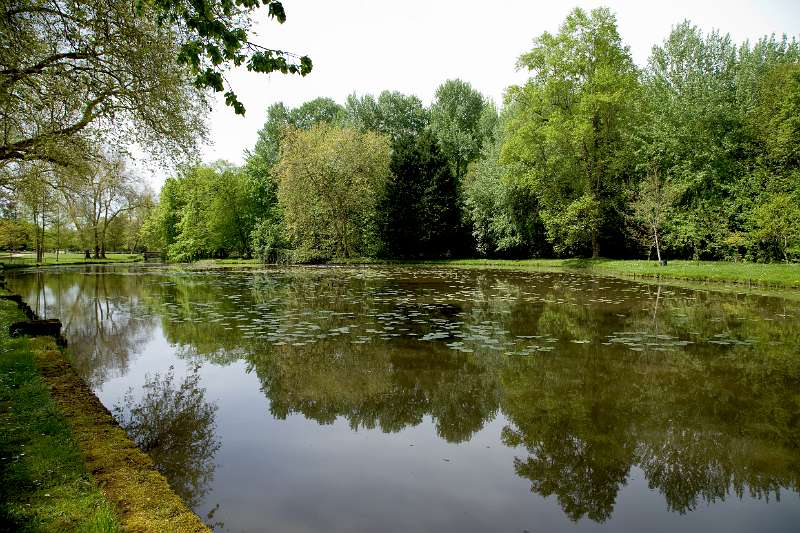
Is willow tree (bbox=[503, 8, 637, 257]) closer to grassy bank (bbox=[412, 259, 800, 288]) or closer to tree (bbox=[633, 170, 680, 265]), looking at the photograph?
grassy bank (bbox=[412, 259, 800, 288])

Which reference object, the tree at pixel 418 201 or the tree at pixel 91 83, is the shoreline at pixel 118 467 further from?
the tree at pixel 418 201

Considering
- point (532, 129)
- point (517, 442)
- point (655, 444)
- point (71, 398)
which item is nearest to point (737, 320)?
point (655, 444)

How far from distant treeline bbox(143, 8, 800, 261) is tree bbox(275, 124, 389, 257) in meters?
0.12

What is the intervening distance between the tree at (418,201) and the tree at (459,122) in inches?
265

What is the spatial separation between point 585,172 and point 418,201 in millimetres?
13868

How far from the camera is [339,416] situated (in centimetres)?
609

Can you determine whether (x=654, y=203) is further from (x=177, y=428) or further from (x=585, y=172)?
(x=177, y=428)

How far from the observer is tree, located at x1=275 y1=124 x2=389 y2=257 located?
3950cm

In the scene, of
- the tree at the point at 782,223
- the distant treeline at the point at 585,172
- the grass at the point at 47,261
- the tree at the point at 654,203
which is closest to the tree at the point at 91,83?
the distant treeline at the point at 585,172

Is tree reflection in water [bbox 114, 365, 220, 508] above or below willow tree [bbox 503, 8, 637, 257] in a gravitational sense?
below

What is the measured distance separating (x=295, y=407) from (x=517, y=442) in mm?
2909

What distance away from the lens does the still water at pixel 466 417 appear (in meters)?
4.03

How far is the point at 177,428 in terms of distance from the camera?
5785mm

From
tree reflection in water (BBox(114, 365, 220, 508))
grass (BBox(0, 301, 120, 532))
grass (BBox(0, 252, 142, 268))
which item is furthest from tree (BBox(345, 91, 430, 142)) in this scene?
grass (BBox(0, 301, 120, 532))
